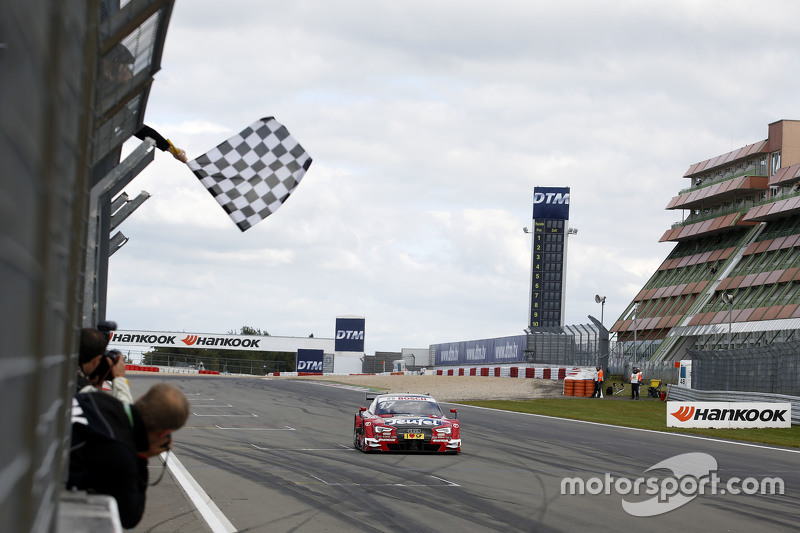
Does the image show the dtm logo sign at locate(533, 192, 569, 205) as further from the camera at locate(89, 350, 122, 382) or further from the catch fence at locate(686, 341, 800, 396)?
the camera at locate(89, 350, 122, 382)

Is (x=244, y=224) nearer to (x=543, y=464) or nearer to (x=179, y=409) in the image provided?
(x=179, y=409)

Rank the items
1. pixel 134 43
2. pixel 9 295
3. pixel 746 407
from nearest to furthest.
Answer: pixel 9 295
pixel 134 43
pixel 746 407

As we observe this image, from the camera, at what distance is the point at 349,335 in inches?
3223

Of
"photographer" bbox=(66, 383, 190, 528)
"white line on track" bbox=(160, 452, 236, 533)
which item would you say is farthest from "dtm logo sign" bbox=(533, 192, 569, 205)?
"photographer" bbox=(66, 383, 190, 528)

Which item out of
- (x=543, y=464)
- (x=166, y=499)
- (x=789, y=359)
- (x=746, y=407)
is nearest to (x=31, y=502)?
(x=166, y=499)

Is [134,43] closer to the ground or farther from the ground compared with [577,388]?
farther from the ground

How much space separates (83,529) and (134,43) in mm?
5932

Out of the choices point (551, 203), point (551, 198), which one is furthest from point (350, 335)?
point (551, 198)

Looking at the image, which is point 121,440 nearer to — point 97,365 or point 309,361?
point 97,365

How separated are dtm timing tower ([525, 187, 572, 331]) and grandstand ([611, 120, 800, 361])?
20.8 feet

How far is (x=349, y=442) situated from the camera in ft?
61.0

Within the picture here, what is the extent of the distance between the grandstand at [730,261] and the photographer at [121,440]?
49878 millimetres

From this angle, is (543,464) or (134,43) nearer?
(134,43)

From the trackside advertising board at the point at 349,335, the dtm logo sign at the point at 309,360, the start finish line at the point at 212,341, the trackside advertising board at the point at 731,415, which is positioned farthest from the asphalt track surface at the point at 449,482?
the trackside advertising board at the point at 349,335
